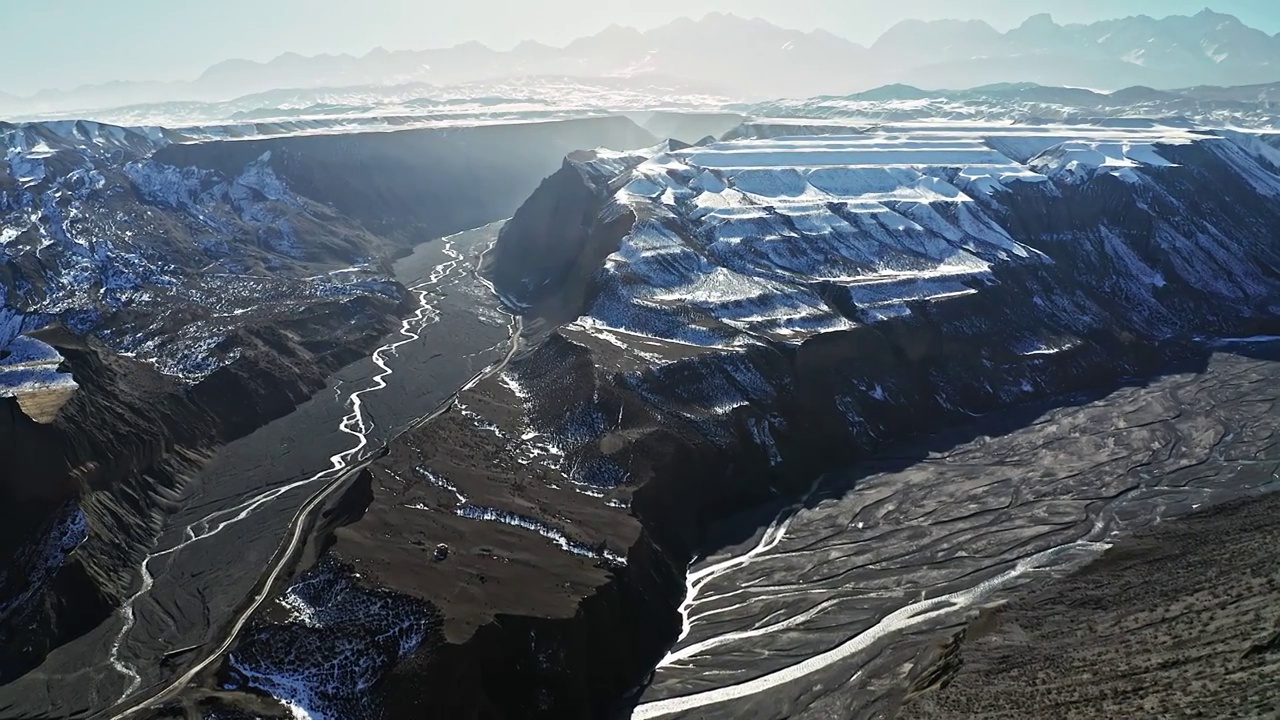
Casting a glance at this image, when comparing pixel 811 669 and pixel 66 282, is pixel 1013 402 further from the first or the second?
pixel 66 282

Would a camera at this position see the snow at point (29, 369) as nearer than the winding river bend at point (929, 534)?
No

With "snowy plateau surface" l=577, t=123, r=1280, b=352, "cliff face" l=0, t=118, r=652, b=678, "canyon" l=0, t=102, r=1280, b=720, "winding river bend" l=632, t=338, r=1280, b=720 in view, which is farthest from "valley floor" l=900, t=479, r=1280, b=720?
"cliff face" l=0, t=118, r=652, b=678

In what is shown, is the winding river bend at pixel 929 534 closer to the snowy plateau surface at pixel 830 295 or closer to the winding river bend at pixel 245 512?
the snowy plateau surface at pixel 830 295

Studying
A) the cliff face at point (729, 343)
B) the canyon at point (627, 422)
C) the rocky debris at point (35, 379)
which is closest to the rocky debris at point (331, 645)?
the canyon at point (627, 422)

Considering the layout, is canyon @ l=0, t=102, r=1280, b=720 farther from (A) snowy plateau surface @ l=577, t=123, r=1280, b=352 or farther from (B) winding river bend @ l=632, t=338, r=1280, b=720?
(A) snowy plateau surface @ l=577, t=123, r=1280, b=352

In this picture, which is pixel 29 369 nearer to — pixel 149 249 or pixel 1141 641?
pixel 149 249
